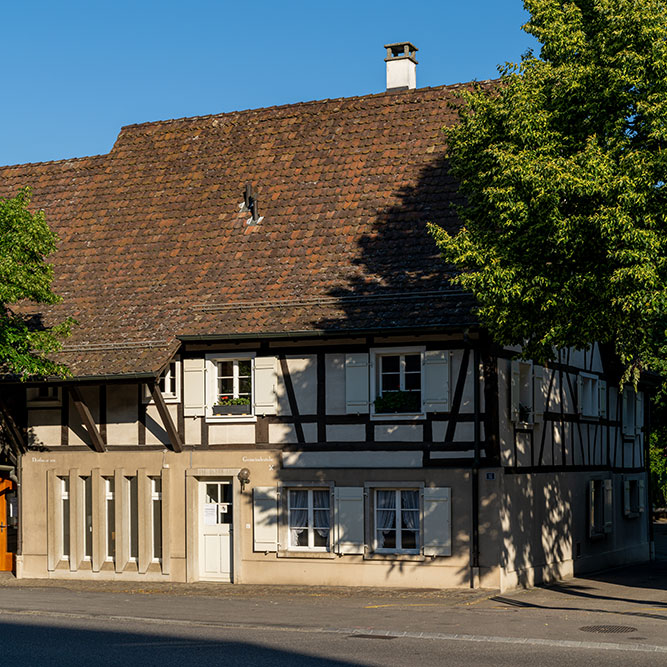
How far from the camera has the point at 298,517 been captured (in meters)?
24.5

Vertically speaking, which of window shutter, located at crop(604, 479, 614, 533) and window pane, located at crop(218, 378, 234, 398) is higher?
window pane, located at crop(218, 378, 234, 398)

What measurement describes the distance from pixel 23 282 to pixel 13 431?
177 inches

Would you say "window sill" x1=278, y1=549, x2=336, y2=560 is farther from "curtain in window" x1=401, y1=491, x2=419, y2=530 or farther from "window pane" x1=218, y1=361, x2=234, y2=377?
"window pane" x1=218, y1=361, x2=234, y2=377

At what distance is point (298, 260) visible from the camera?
26.5 m

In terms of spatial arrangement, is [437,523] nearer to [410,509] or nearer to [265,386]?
[410,509]

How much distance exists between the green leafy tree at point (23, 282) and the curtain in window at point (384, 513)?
22.0 ft

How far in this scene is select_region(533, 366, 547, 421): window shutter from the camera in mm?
25828

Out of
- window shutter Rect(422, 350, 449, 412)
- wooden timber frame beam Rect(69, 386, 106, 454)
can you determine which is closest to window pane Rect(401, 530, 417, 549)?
window shutter Rect(422, 350, 449, 412)

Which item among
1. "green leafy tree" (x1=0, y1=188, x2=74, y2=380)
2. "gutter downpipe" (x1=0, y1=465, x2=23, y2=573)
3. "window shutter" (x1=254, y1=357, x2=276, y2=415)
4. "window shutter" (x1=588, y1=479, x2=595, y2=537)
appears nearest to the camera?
A: "green leafy tree" (x1=0, y1=188, x2=74, y2=380)

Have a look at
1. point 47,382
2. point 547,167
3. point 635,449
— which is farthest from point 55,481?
point 635,449

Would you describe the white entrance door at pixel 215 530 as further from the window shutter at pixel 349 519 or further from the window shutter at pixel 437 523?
the window shutter at pixel 437 523

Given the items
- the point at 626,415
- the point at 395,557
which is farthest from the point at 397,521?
the point at 626,415

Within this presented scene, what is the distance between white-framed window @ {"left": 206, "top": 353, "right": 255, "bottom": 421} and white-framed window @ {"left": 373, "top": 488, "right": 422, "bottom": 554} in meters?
3.31

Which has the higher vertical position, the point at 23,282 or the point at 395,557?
the point at 23,282
